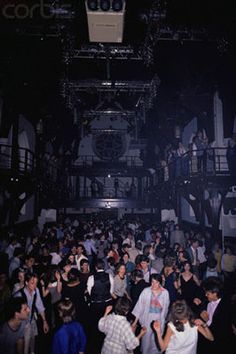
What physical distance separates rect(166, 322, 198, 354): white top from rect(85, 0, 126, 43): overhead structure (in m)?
6.97

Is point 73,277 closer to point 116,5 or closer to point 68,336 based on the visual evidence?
point 68,336

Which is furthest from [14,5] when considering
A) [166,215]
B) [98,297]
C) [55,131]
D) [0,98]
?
[166,215]

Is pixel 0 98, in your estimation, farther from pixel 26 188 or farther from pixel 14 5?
pixel 14 5

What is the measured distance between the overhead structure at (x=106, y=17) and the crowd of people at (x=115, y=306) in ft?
19.4

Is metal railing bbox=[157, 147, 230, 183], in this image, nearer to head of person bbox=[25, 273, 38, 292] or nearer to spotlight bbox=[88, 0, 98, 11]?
spotlight bbox=[88, 0, 98, 11]

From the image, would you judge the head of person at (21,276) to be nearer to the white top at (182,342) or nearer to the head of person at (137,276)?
the head of person at (137,276)

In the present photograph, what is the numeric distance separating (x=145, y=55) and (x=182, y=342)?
9209 millimetres

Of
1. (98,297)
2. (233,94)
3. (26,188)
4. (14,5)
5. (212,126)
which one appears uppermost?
(14,5)

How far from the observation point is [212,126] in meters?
13.8

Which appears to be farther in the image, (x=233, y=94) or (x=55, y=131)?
(x=55, y=131)

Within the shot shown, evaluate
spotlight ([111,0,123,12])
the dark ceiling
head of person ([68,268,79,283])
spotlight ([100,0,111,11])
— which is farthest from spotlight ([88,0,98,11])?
head of person ([68,268,79,283])

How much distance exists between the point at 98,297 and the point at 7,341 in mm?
2009

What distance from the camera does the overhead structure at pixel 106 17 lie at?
6.89m

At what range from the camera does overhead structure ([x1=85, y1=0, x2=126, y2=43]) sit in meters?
6.89
